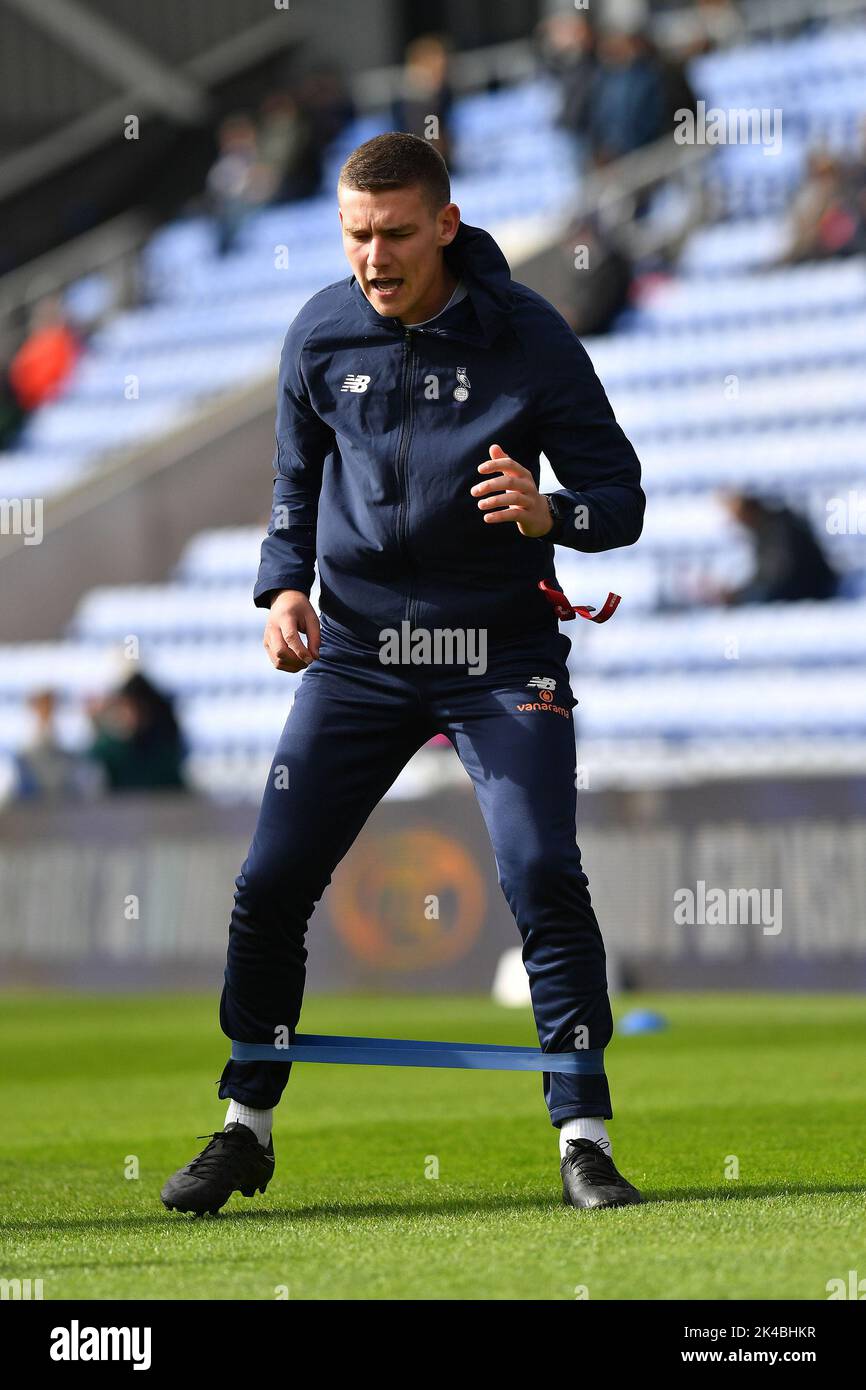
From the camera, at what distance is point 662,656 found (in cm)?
1547

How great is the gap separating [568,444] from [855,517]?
34.3 ft

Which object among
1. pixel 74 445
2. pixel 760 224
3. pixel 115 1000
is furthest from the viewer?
pixel 74 445

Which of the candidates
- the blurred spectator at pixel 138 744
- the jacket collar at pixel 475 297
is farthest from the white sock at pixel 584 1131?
the blurred spectator at pixel 138 744

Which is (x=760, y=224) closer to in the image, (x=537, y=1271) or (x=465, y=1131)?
(x=465, y=1131)

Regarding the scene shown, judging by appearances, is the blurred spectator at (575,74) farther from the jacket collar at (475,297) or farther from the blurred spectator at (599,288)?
the jacket collar at (475,297)

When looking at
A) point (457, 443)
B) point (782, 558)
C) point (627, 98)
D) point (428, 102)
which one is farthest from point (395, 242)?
point (428, 102)

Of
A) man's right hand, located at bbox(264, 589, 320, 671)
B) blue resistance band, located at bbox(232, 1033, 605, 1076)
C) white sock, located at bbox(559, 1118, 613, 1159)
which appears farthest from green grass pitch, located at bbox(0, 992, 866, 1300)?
man's right hand, located at bbox(264, 589, 320, 671)

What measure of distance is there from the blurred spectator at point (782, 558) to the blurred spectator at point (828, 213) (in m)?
2.96

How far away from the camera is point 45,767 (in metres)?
15.3

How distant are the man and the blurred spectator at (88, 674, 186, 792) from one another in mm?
10165

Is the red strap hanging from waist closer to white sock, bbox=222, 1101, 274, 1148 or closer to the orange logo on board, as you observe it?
white sock, bbox=222, 1101, 274, 1148

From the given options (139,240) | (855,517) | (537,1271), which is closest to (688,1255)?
(537,1271)

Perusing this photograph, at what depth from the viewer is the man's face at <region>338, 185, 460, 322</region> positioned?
4402 mm
